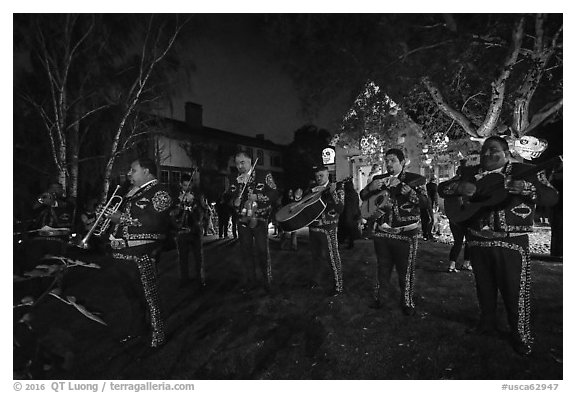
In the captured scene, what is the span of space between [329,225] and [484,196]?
8.11 feet

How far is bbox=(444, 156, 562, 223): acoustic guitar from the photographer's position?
10.7 feet

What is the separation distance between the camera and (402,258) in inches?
173

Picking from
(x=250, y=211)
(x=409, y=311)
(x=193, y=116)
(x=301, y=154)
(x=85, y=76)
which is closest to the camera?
(x=409, y=311)

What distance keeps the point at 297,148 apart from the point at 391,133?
2737cm

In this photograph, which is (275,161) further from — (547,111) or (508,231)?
(508,231)

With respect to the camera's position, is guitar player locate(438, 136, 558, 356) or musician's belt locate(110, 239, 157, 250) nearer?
guitar player locate(438, 136, 558, 356)

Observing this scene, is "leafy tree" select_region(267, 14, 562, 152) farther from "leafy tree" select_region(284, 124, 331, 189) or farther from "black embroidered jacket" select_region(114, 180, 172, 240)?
"leafy tree" select_region(284, 124, 331, 189)

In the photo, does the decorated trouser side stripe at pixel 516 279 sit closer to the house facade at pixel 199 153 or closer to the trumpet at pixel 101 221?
the trumpet at pixel 101 221

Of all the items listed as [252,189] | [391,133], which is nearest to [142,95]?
[252,189]

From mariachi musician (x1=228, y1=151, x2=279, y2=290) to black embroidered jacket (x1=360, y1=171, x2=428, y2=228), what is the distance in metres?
1.89

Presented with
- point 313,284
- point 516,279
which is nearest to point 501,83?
point 516,279

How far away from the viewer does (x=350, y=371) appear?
3352mm

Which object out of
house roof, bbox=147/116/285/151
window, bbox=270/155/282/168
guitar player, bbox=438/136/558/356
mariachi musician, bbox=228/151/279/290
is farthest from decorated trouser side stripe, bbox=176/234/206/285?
window, bbox=270/155/282/168

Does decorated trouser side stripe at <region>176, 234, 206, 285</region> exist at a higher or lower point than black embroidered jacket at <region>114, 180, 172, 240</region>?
lower
